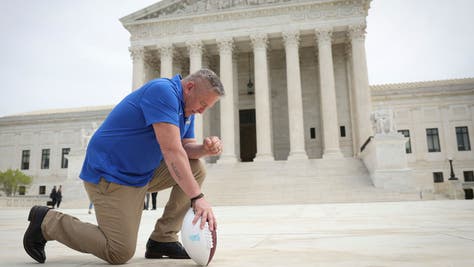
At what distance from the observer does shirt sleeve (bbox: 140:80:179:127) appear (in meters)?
3.21

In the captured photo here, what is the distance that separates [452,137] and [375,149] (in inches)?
861

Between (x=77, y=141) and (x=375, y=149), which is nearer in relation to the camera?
(x=375, y=149)

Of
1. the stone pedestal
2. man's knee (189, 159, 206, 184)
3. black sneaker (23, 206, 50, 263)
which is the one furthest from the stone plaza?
black sneaker (23, 206, 50, 263)

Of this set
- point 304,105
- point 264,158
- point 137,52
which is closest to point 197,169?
point 264,158

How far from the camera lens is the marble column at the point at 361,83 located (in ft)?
100

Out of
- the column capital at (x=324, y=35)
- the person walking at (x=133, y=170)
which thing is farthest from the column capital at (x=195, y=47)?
the person walking at (x=133, y=170)

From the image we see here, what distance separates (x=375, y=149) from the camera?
23.9m

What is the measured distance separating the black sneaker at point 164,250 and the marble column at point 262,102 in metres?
27.1

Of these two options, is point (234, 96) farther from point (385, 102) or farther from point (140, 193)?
point (140, 193)

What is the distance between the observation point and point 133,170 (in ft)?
11.7

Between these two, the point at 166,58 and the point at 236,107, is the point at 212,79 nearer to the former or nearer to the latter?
the point at 236,107

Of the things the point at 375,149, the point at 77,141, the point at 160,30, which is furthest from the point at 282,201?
the point at 77,141

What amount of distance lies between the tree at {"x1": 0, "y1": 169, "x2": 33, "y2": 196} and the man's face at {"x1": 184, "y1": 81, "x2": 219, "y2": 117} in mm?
47105

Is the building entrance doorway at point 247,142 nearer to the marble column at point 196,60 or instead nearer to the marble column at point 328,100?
the marble column at point 196,60
